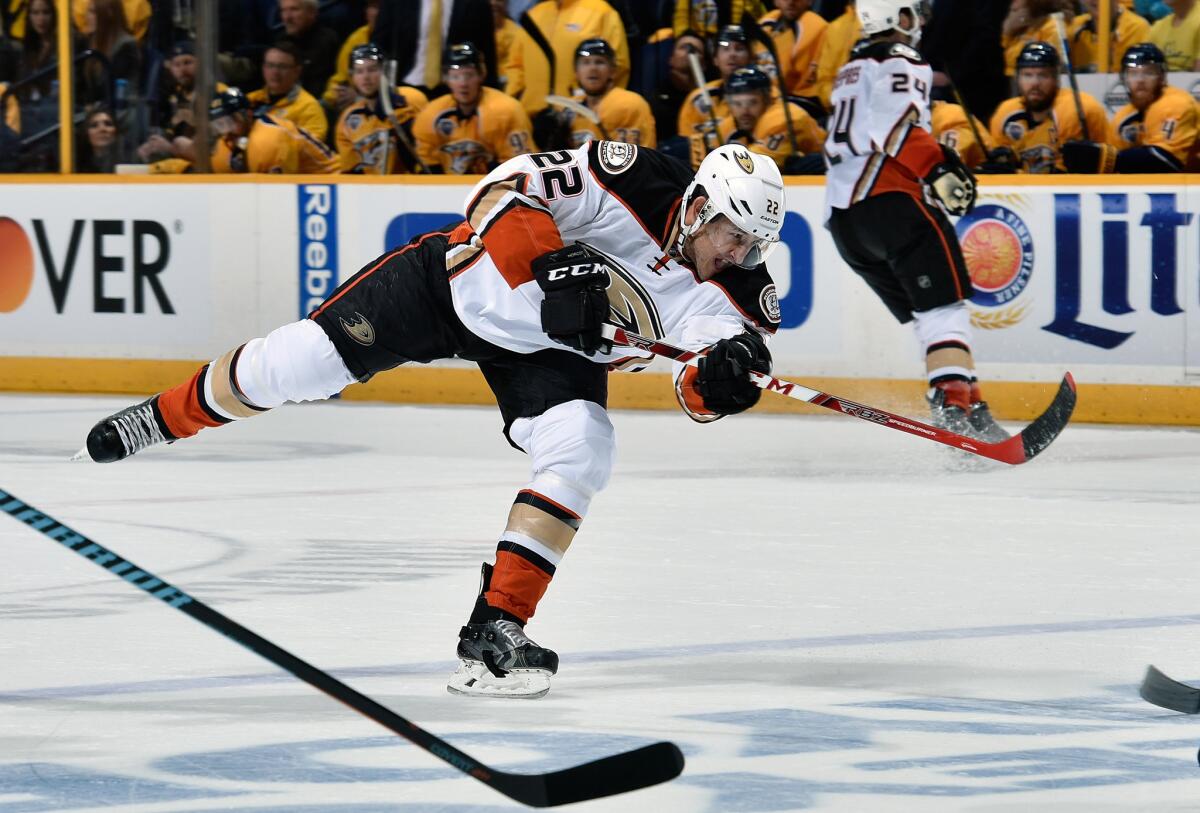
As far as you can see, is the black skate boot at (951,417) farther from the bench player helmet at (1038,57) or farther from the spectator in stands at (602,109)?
the spectator in stands at (602,109)

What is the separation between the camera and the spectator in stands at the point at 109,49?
8.23m

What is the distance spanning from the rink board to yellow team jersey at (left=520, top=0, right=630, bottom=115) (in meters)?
0.70

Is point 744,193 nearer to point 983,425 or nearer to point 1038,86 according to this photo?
point 983,425

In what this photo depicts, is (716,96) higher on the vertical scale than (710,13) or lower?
lower

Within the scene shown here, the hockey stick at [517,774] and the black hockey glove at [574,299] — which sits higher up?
the black hockey glove at [574,299]

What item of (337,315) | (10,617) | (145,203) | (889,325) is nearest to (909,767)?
(337,315)

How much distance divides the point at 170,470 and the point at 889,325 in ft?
9.24

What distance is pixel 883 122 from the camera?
20.1ft

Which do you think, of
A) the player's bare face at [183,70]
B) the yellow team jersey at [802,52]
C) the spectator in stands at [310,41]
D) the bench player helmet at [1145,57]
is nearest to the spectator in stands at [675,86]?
the yellow team jersey at [802,52]

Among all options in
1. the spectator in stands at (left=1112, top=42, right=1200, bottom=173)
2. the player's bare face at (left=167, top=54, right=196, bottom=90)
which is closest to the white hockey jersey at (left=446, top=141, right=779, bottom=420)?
the spectator in stands at (left=1112, top=42, right=1200, bottom=173)

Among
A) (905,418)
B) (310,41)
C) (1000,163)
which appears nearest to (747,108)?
(1000,163)

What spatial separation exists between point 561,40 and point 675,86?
1.81 ft

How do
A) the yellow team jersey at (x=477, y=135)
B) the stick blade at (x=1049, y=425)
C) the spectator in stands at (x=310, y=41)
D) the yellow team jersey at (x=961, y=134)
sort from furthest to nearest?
the spectator in stands at (x=310, y=41) → the yellow team jersey at (x=477, y=135) → the yellow team jersey at (x=961, y=134) → the stick blade at (x=1049, y=425)

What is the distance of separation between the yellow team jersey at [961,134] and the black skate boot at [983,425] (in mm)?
1607
